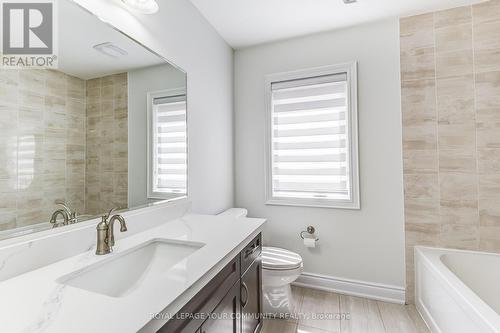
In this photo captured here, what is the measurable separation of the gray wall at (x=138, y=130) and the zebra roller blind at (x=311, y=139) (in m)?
1.33

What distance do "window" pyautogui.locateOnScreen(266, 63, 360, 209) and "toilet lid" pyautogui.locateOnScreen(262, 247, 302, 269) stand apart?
1.80 feet

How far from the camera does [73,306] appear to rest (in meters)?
0.61

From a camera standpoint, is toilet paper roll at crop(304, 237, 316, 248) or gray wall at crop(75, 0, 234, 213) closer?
gray wall at crop(75, 0, 234, 213)

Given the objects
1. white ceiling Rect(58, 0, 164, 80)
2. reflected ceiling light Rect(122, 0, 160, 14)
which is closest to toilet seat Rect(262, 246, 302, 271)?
white ceiling Rect(58, 0, 164, 80)

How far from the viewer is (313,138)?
7.59 ft

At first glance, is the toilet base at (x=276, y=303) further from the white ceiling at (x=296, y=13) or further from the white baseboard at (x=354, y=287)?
the white ceiling at (x=296, y=13)

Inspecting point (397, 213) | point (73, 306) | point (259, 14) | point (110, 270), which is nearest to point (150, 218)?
point (110, 270)

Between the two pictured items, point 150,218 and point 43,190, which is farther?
point 150,218

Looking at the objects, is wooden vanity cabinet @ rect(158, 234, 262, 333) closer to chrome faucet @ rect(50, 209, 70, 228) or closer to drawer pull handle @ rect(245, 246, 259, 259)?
drawer pull handle @ rect(245, 246, 259, 259)

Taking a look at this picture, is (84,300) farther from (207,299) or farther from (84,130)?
(84,130)

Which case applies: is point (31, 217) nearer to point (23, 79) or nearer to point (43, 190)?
point (43, 190)

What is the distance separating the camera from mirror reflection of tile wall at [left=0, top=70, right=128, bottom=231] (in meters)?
0.83

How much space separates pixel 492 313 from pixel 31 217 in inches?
80.4

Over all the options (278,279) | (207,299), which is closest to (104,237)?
(207,299)
